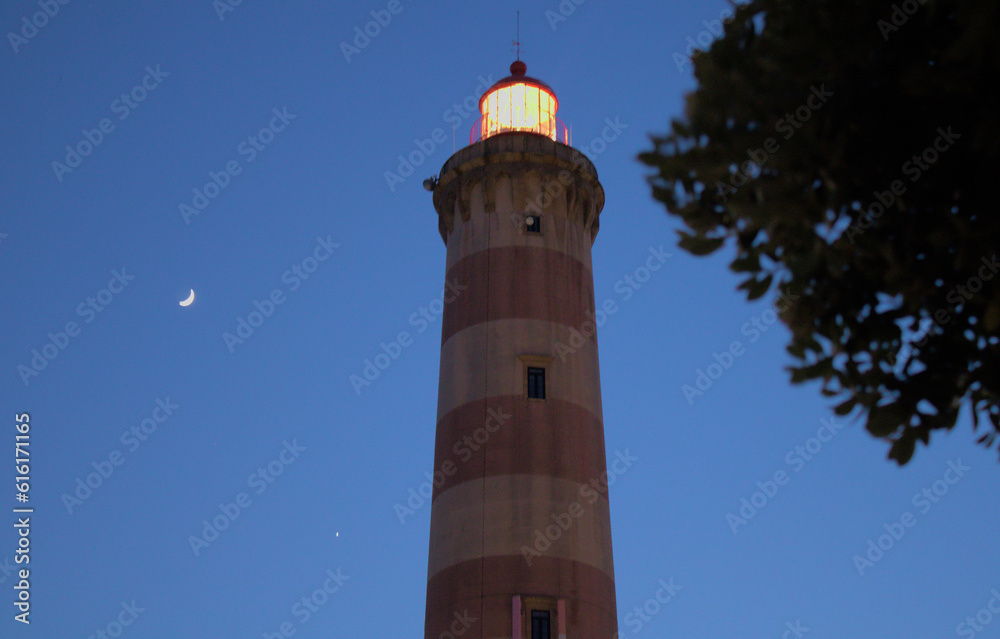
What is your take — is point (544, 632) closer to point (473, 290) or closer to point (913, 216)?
point (473, 290)

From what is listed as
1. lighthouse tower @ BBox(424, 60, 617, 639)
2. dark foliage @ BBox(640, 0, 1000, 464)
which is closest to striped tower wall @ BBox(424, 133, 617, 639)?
lighthouse tower @ BBox(424, 60, 617, 639)

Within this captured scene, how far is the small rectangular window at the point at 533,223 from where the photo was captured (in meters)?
29.2

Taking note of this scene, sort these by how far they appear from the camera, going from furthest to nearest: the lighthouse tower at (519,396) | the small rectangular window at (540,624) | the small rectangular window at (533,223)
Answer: the small rectangular window at (533,223) → the lighthouse tower at (519,396) → the small rectangular window at (540,624)

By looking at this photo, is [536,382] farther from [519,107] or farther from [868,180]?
[868,180]

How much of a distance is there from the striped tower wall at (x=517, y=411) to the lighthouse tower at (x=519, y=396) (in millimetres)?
31

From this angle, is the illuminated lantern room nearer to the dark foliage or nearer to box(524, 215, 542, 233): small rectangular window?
box(524, 215, 542, 233): small rectangular window

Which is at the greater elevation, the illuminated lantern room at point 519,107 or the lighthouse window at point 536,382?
the illuminated lantern room at point 519,107

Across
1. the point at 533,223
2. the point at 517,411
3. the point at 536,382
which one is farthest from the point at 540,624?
the point at 533,223

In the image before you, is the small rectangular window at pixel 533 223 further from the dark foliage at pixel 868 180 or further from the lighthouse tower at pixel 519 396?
the dark foliage at pixel 868 180

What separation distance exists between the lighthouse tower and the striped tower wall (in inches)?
1.2

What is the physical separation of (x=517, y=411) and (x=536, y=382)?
1045 millimetres

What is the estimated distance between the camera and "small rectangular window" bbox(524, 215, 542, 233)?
Result: 95.9 feet

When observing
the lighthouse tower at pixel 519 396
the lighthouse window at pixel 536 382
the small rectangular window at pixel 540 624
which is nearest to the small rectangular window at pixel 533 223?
the lighthouse tower at pixel 519 396

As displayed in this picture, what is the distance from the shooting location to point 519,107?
31.9m
